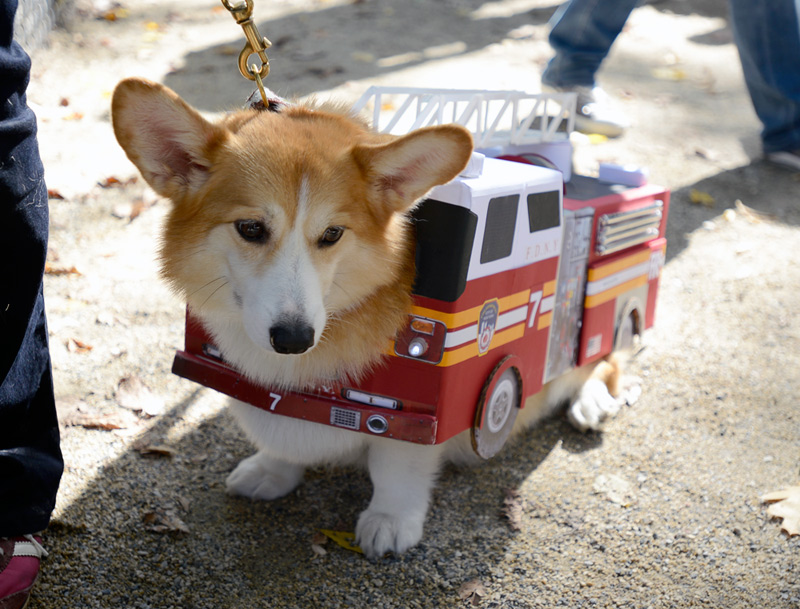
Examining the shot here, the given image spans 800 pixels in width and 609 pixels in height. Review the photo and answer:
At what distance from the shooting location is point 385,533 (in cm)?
198

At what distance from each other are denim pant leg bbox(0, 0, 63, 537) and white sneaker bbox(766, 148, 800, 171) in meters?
4.44

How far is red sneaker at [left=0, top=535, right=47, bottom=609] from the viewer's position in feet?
5.37

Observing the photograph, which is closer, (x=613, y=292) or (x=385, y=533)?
(x=385, y=533)

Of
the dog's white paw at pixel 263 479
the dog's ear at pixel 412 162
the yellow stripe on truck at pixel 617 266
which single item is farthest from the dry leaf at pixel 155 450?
the yellow stripe on truck at pixel 617 266

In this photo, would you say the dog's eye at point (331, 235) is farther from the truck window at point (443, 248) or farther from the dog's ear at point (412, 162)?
the truck window at point (443, 248)

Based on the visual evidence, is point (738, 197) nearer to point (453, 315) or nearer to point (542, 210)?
point (542, 210)

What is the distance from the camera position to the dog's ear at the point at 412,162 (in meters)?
1.61

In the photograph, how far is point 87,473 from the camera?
217cm

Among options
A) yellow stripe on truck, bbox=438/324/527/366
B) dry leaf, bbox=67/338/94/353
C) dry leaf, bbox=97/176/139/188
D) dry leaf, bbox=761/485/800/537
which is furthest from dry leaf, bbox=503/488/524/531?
dry leaf, bbox=97/176/139/188

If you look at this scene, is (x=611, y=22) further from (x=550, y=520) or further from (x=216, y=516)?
(x=216, y=516)

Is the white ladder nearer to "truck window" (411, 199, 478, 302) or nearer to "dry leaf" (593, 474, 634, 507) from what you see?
"truck window" (411, 199, 478, 302)

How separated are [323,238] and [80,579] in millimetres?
1058

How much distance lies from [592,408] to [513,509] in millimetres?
557

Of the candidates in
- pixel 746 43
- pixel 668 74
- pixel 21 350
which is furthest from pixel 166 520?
pixel 668 74
